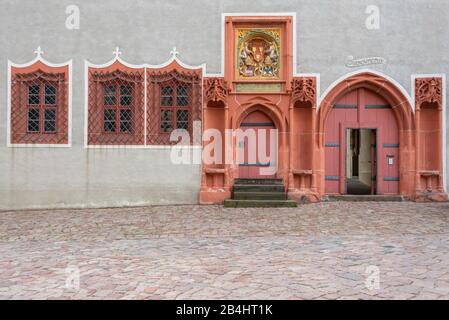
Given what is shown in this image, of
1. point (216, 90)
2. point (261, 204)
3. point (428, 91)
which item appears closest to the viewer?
point (261, 204)

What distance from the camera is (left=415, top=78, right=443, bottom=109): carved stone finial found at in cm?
1030

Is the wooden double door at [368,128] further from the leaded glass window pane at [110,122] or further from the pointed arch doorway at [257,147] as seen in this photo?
the leaded glass window pane at [110,122]

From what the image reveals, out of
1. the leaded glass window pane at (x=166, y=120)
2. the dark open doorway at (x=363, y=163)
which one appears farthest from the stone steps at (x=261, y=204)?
the dark open doorway at (x=363, y=163)

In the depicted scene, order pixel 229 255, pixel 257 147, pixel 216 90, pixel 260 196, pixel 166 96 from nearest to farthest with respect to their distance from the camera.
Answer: pixel 229 255
pixel 260 196
pixel 216 90
pixel 166 96
pixel 257 147

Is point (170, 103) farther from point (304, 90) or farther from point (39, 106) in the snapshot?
point (304, 90)

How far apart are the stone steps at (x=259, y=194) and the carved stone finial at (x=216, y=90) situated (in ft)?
7.70

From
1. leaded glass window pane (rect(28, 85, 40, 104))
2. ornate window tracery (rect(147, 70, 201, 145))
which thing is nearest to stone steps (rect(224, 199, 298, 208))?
ornate window tracery (rect(147, 70, 201, 145))

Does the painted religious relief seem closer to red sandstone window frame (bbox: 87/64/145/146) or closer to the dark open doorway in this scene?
red sandstone window frame (bbox: 87/64/145/146)

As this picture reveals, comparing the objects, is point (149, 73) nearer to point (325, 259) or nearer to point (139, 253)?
point (139, 253)

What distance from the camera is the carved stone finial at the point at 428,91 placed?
33.8 feet

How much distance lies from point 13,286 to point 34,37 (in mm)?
8747

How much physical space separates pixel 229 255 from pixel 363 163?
12.0 meters

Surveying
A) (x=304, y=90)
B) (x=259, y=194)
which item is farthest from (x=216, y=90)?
(x=259, y=194)

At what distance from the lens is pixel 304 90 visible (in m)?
10.3
